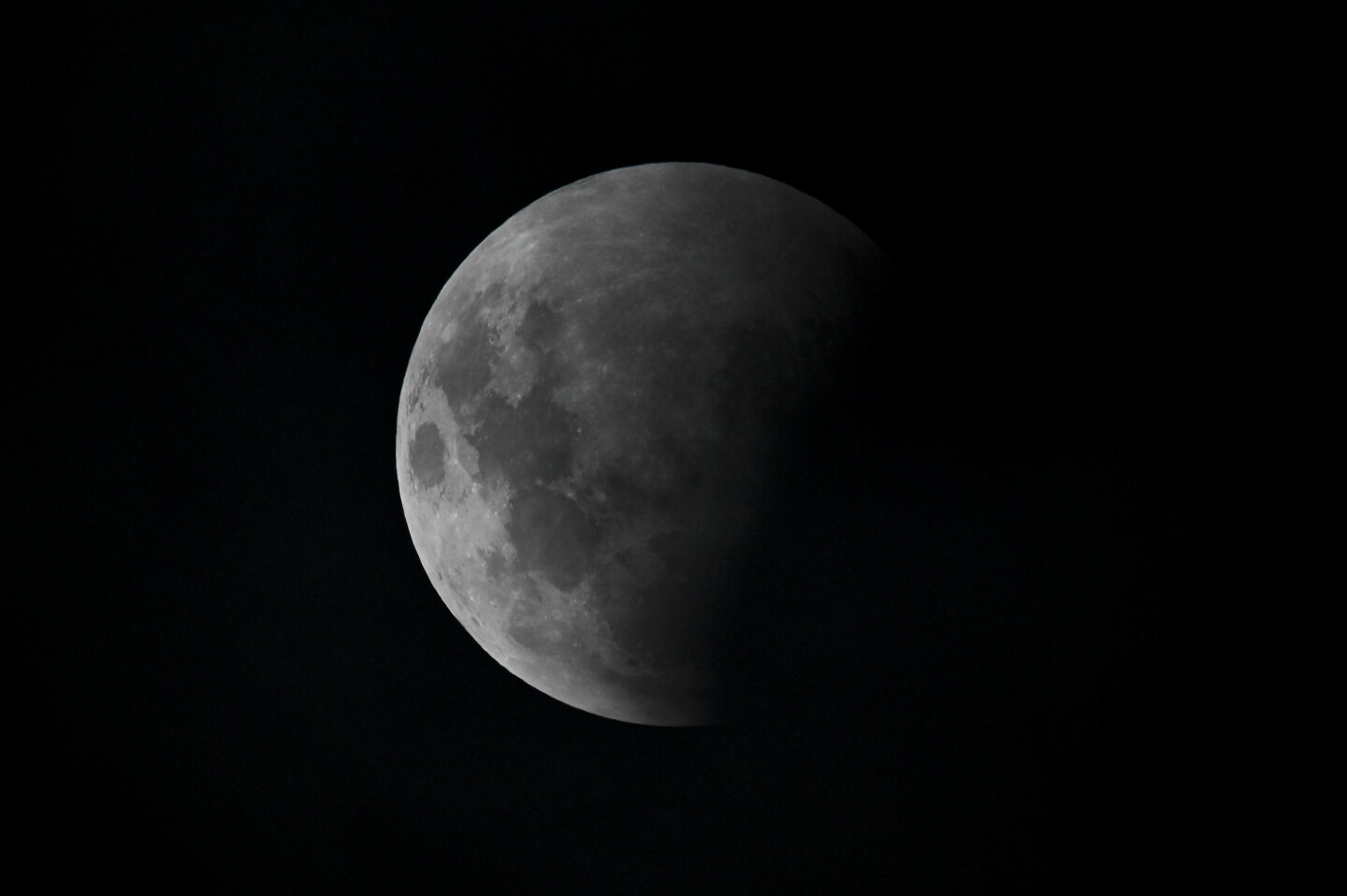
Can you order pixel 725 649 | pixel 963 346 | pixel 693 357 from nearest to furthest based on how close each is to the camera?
pixel 693 357 → pixel 725 649 → pixel 963 346

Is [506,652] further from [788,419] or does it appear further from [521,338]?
[788,419]

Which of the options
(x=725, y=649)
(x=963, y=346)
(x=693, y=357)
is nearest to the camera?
(x=693, y=357)

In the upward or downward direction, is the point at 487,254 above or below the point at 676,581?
above

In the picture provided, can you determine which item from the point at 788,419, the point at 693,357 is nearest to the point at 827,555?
the point at 788,419

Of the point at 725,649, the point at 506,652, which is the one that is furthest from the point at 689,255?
the point at 506,652

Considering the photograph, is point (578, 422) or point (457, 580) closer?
point (578, 422)

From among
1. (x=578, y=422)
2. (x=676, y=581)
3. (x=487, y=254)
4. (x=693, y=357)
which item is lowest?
(x=676, y=581)

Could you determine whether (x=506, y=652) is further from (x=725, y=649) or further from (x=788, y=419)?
(x=788, y=419)
